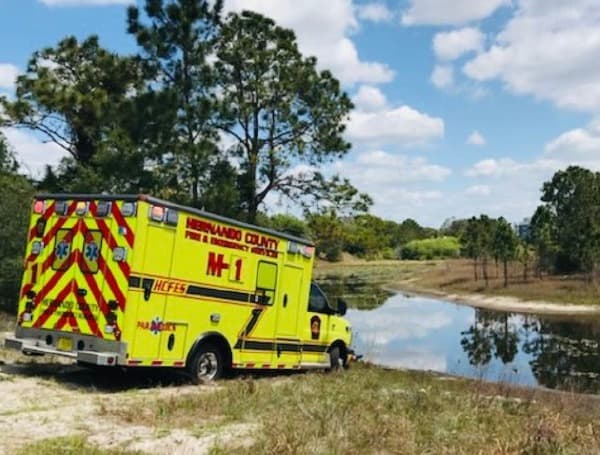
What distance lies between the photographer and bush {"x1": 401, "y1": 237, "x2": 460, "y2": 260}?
120 metres

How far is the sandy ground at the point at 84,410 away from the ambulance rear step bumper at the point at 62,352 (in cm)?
42

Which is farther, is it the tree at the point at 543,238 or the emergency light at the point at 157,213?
the tree at the point at 543,238

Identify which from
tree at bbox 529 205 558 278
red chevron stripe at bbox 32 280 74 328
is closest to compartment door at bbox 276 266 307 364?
red chevron stripe at bbox 32 280 74 328

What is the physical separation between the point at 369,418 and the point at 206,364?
3.83 m

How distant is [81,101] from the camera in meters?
30.9

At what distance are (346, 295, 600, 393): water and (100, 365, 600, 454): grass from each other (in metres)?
6.84

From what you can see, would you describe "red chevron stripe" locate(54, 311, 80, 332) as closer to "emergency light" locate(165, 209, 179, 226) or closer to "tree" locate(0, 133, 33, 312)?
"emergency light" locate(165, 209, 179, 226)

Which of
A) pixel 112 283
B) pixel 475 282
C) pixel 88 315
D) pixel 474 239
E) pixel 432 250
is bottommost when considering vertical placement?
pixel 88 315

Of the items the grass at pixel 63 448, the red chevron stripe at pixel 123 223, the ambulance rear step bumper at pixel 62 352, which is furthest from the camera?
the red chevron stripe at pixel 123 223

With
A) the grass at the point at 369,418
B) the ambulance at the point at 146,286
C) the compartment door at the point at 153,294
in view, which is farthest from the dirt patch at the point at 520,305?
the compartment door at the point at 153,294

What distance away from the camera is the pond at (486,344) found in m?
22.0

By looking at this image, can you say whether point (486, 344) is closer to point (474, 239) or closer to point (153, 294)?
point (153, 294)

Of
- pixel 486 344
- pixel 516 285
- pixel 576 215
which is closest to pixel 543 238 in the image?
pixel 576 215

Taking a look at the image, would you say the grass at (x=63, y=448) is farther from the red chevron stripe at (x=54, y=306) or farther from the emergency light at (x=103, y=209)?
the emergency light at (x=103, y=209)
